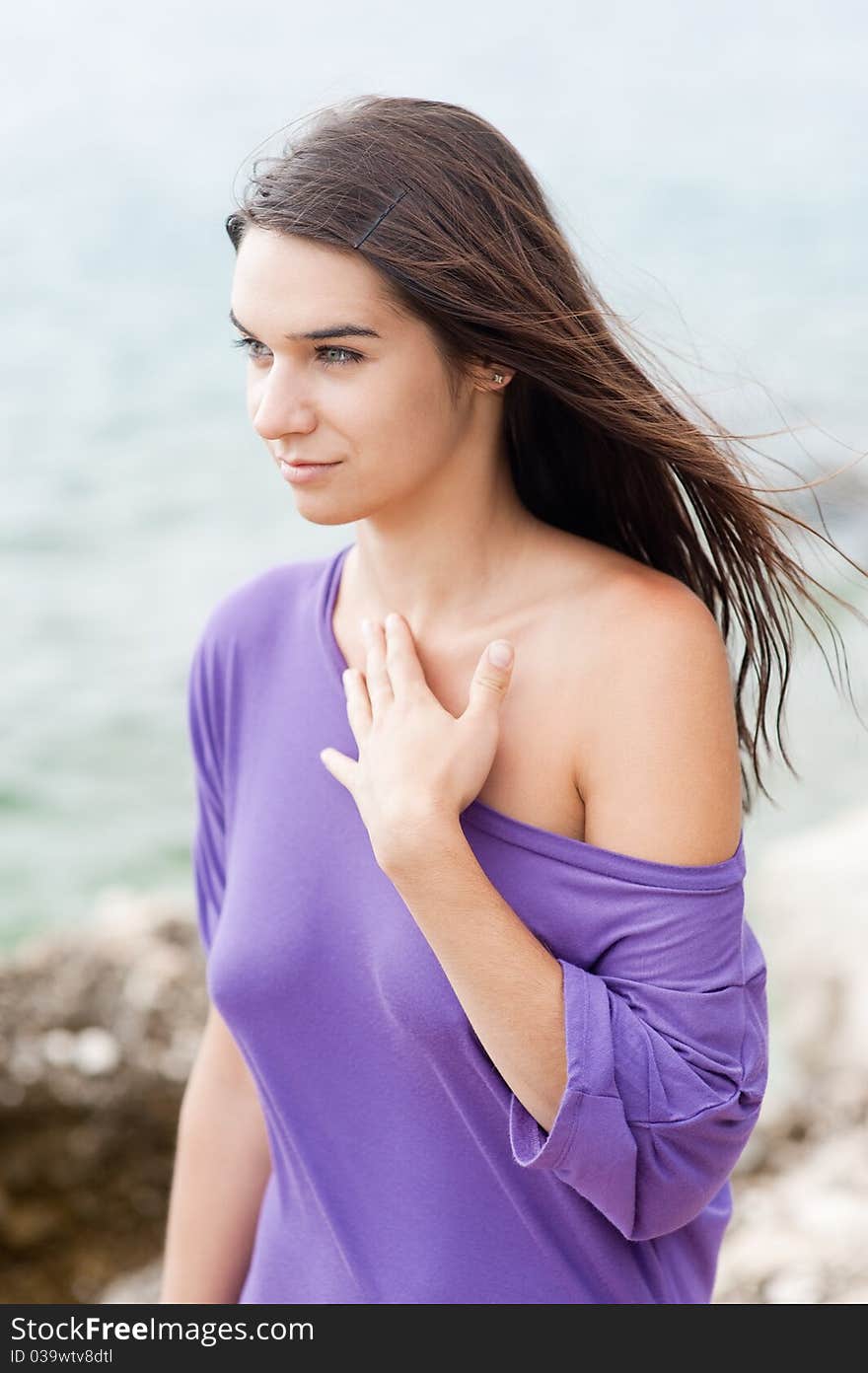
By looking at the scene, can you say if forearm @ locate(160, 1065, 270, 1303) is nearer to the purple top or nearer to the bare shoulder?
the purple top

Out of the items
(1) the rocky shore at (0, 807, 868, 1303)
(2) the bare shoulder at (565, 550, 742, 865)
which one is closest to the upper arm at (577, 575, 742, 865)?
(2) the bare shoulder at (565, 550, 742, 865)

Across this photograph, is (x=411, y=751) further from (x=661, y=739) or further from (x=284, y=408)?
(x=284, y=408)

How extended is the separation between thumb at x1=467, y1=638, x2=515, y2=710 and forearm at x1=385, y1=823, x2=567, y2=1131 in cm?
14

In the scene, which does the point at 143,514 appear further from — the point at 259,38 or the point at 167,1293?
the point at 167,1293

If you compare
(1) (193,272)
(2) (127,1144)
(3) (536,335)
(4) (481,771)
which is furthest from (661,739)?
(1) (193,272)

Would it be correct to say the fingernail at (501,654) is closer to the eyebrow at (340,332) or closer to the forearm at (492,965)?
the forearm at (492,965)

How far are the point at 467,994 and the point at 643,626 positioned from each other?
0.38 metres

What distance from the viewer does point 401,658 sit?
1.51 m

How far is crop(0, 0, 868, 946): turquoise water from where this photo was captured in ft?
22.7

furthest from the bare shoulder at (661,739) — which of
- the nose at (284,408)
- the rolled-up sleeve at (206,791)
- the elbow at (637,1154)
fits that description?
the rolled-up sleeve at (206,791)

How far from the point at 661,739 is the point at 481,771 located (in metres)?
0.17

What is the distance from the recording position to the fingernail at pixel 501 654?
1428 mm

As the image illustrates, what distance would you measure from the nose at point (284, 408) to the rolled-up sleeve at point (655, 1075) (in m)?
0.55

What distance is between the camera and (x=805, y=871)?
4.81 metres
